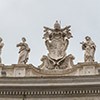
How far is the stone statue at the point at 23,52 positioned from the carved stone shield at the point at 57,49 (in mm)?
1150

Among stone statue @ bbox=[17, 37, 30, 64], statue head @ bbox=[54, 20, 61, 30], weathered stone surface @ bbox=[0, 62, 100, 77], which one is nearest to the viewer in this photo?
weathered stone surface @ bbox=[0, 62, 100, 77]

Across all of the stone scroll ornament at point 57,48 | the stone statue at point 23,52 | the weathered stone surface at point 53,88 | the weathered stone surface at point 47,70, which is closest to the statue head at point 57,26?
the stone scroll ornament at point 57,48

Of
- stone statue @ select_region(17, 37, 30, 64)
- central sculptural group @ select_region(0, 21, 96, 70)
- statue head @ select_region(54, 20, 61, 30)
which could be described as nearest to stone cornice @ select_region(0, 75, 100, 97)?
central sculptural group @ select_region(0, 21, 96, 70)

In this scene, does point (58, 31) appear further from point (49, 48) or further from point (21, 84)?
point (21, 84)

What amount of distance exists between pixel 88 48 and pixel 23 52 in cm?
325

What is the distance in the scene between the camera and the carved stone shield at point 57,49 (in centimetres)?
2423

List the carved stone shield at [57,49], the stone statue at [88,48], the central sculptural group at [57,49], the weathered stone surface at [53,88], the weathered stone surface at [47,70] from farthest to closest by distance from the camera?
the carved stone shield at [57,49], the central sculptural group at [57,49], the stone statue at [88,48], the weathered stone surface at [47,70], the weathered stone surface at [53,88]

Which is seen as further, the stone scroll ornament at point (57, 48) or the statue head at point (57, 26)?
the statue head at point (57, 26)

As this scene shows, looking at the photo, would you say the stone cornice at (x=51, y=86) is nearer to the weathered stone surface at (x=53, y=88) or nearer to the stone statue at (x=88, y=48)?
the weathered stone surface at (x=53, y=88)

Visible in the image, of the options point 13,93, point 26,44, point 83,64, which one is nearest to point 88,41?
point 83,64

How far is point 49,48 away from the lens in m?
24.7

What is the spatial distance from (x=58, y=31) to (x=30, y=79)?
10.9 ft

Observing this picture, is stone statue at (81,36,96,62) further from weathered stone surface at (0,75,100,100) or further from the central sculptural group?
weathered stone surface at (0,75,100,100)

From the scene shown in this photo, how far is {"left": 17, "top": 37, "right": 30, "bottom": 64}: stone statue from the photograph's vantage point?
79.1 feet
